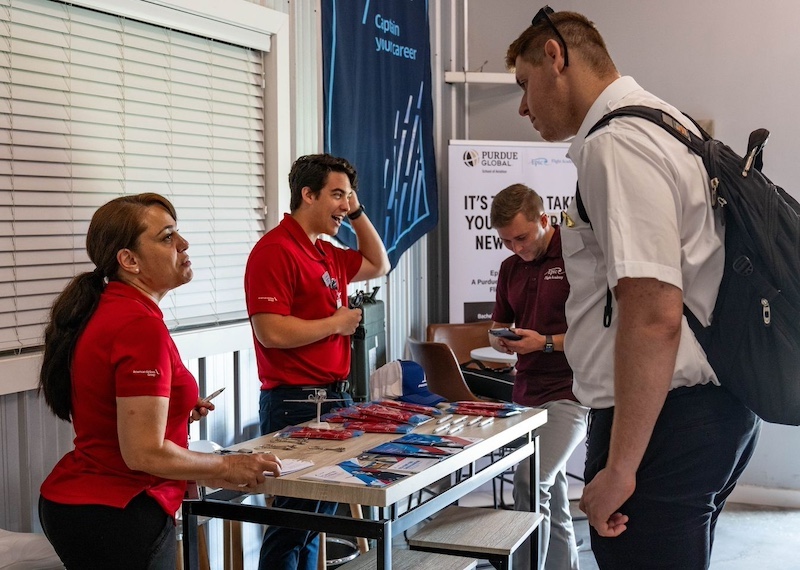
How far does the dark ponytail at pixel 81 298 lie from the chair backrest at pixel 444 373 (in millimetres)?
2492

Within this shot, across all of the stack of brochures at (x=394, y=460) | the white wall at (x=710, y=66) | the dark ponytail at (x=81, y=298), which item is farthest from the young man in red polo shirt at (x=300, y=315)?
the white wall at (x=710, y=66)

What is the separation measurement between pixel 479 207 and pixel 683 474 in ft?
13.6

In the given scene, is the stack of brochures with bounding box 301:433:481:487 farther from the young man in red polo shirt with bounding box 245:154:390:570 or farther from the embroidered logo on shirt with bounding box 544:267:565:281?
the embroidered logo on shirt with bounding box 544:267:565:281

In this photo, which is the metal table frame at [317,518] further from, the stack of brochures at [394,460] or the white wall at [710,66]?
the white wall at [710,66]

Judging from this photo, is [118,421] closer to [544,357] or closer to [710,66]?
[544,357]

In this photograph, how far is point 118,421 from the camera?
197 cm

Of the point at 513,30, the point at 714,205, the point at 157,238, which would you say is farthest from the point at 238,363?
the point at 513,30

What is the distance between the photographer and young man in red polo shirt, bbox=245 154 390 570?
2.98m

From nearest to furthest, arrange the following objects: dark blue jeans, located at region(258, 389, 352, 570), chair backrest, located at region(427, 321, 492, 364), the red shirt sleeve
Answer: the red shirt sleeve
dark blue jeans, located at region(258, 389, 352, 570)
chair backrest, located at region(427, 321, 492, 364)

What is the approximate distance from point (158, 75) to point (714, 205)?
2695 millimetres

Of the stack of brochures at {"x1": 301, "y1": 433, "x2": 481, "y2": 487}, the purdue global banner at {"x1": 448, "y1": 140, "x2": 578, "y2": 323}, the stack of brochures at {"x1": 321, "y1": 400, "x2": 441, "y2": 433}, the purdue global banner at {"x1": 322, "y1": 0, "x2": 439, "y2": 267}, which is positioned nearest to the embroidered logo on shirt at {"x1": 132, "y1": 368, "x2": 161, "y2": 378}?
the stack of brochures at {"x1": 301, "y1": 433, "x2": 481, "y2": 487}

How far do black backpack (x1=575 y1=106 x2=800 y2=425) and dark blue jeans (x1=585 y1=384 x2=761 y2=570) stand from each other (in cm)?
6

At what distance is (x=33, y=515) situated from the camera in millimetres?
2971

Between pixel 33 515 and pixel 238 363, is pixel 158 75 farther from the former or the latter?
pixel 33 515
